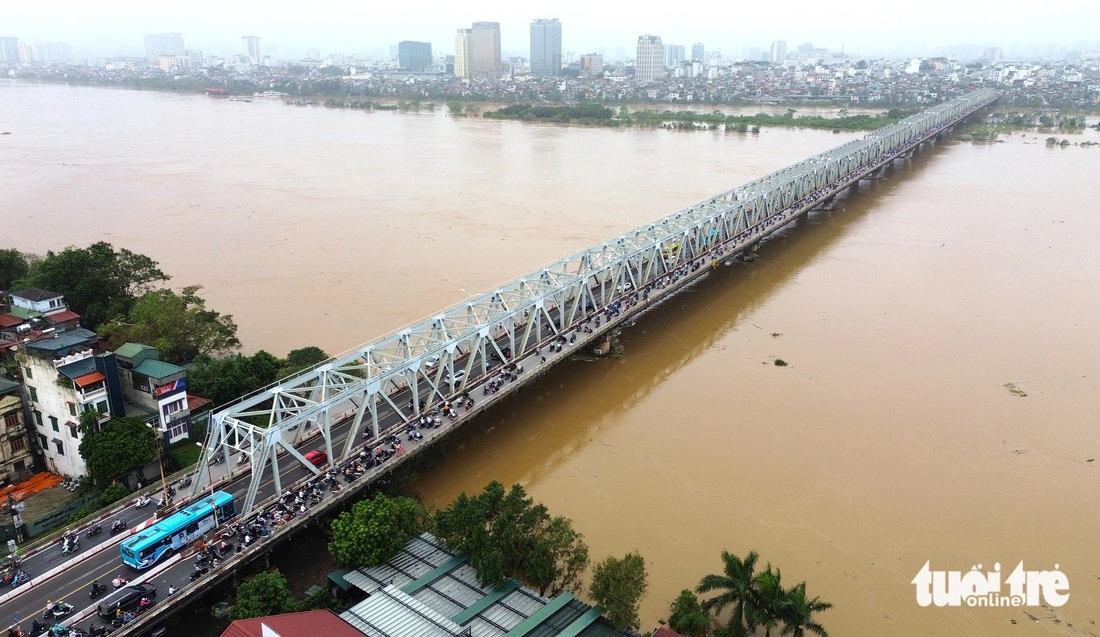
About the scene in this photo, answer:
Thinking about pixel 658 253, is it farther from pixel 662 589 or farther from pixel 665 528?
pixel 662 589

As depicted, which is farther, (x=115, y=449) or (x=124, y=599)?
(x=115, y=449)

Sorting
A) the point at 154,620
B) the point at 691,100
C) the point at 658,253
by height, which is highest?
the point at 691,100

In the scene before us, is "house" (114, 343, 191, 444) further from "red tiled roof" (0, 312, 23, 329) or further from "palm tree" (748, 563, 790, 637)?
"palm tree" (748, 563, 790, 637)

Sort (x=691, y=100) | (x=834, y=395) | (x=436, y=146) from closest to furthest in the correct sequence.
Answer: (x=834, y=395) < (x=436, y=146) < (x=691, y=100)

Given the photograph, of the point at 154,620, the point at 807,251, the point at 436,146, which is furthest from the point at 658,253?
the point at 436,146

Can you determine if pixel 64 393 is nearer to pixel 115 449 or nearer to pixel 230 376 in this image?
pixel 115 449

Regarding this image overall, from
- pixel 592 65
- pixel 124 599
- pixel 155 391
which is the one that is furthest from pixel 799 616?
pixel 592 65
